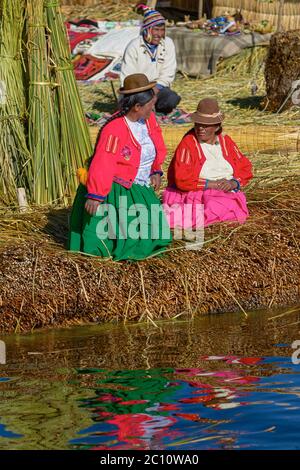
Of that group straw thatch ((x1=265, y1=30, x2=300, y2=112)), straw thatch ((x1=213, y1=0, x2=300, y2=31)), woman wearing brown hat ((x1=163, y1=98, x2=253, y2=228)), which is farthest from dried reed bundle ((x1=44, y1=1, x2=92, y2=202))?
straw thatch ((x1=213, y1=0, x2=300, y2=31))

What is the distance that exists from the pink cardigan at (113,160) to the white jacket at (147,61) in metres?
4.50

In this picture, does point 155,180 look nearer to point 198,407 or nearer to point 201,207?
point 201,207

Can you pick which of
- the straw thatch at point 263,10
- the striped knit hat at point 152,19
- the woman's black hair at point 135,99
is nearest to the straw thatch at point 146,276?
the woman's black hair at point 135,99

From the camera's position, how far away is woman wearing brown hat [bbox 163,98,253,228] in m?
8.02

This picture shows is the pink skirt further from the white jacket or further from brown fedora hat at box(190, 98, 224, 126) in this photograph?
the white jacket

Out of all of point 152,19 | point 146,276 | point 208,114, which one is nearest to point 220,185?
point 208,114

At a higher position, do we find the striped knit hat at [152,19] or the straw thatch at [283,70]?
the striped knit hat at [152,19]

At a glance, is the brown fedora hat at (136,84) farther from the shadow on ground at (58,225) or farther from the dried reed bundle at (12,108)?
the dried reed bundle at (12,108)

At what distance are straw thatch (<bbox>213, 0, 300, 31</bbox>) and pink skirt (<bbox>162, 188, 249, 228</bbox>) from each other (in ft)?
26.7

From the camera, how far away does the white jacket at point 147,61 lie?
11984mm

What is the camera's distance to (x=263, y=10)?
16.1 m

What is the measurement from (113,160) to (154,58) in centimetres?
483

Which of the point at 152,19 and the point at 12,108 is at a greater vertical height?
the point at 152,19
